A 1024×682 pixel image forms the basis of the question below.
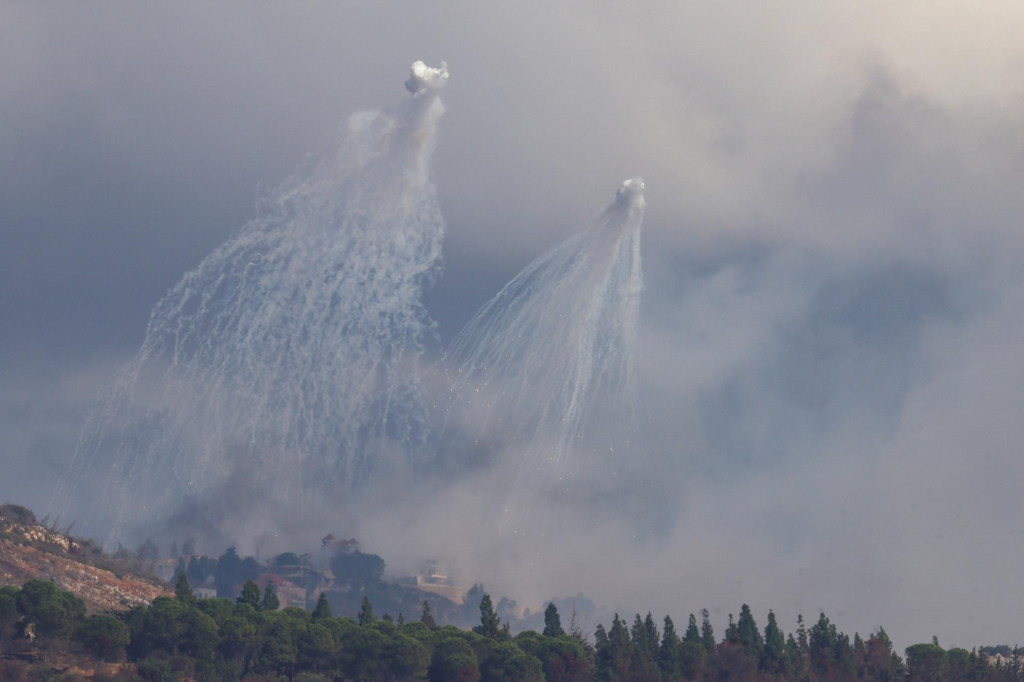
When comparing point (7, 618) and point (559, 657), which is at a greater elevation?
point (559, 657)

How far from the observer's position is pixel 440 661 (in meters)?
167

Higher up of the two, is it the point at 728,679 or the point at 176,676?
the point at 728,679

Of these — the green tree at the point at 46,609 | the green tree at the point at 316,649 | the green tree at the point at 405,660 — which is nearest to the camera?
the green tree at the point at 46,609

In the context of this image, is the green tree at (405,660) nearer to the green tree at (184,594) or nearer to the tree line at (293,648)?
the tree line at (293,648)

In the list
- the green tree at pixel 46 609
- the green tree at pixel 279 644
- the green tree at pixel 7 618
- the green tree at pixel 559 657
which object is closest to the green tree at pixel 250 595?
the green tree at pixel 279 644

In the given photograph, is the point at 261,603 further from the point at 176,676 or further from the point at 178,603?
the point at 176,676

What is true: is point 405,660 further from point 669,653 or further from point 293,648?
point 669,653

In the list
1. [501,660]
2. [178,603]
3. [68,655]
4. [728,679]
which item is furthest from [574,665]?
[68,655]

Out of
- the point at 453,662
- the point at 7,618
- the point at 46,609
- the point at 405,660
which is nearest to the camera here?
the point at 7,618

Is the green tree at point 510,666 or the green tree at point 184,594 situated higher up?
the green tree at point 184,594

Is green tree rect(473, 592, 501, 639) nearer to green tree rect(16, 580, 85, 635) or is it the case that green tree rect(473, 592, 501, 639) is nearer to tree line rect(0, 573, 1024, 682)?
tree line rect(0, 573, 1024, 682)

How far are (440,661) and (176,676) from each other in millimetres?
36152

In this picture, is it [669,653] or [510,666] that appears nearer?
[510,666]

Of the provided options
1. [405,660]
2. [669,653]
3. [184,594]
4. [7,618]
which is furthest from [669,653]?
[7,618]
